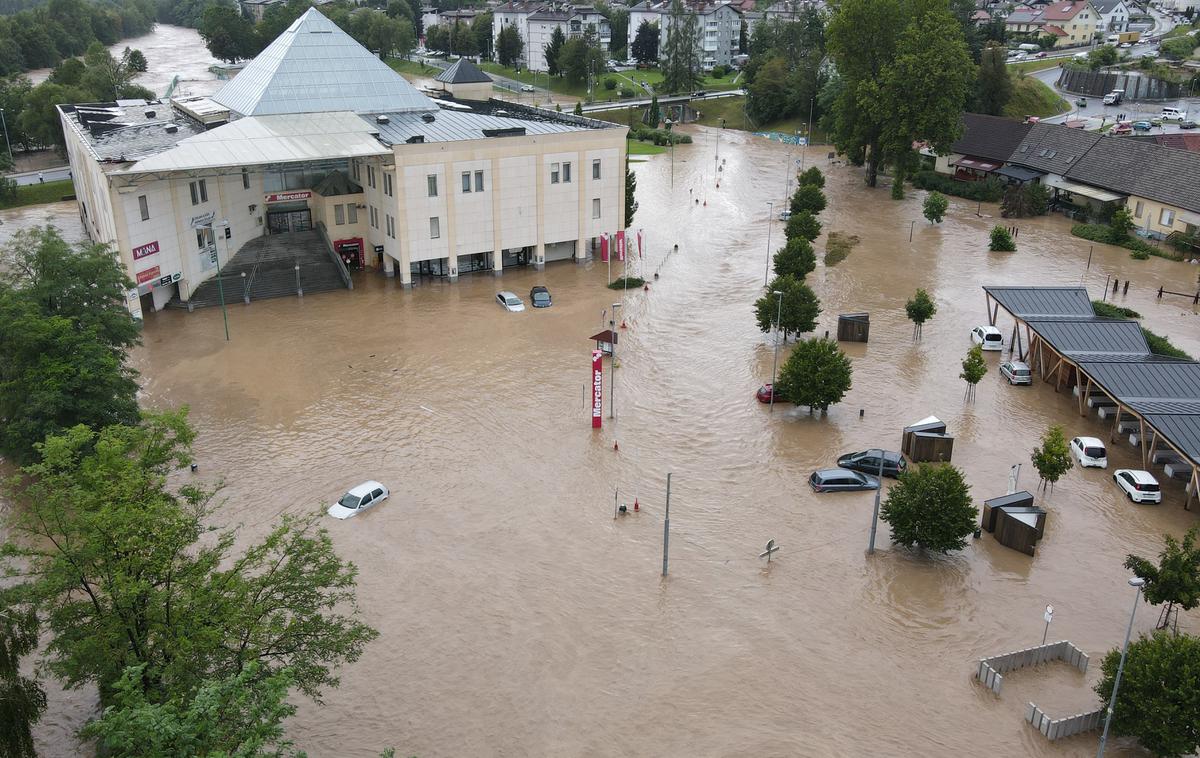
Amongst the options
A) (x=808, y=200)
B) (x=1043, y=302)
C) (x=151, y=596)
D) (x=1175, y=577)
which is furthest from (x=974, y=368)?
(x=151, y=596)

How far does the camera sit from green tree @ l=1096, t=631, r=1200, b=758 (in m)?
20.9

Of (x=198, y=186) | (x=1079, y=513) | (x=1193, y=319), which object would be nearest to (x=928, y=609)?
(x=1079, y=513)

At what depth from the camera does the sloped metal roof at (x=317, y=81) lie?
60812mm

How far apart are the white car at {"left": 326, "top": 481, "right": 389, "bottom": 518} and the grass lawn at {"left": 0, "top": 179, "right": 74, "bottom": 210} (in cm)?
6367

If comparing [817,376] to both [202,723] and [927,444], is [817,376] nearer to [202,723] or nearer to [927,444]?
[927,444]

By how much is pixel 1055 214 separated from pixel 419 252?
51710 mm

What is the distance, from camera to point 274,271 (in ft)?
184

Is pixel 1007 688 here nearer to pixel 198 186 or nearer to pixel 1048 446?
pixel 1048 446

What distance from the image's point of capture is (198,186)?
53281mm

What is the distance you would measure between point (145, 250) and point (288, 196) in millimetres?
11448

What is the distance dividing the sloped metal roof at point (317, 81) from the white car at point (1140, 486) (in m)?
47.5

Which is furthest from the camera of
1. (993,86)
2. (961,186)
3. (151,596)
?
(993,86)

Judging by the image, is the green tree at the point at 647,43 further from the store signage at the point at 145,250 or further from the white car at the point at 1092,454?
the white car at the point at 1092,454

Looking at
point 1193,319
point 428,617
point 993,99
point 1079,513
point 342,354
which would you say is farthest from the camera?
point 993,99
